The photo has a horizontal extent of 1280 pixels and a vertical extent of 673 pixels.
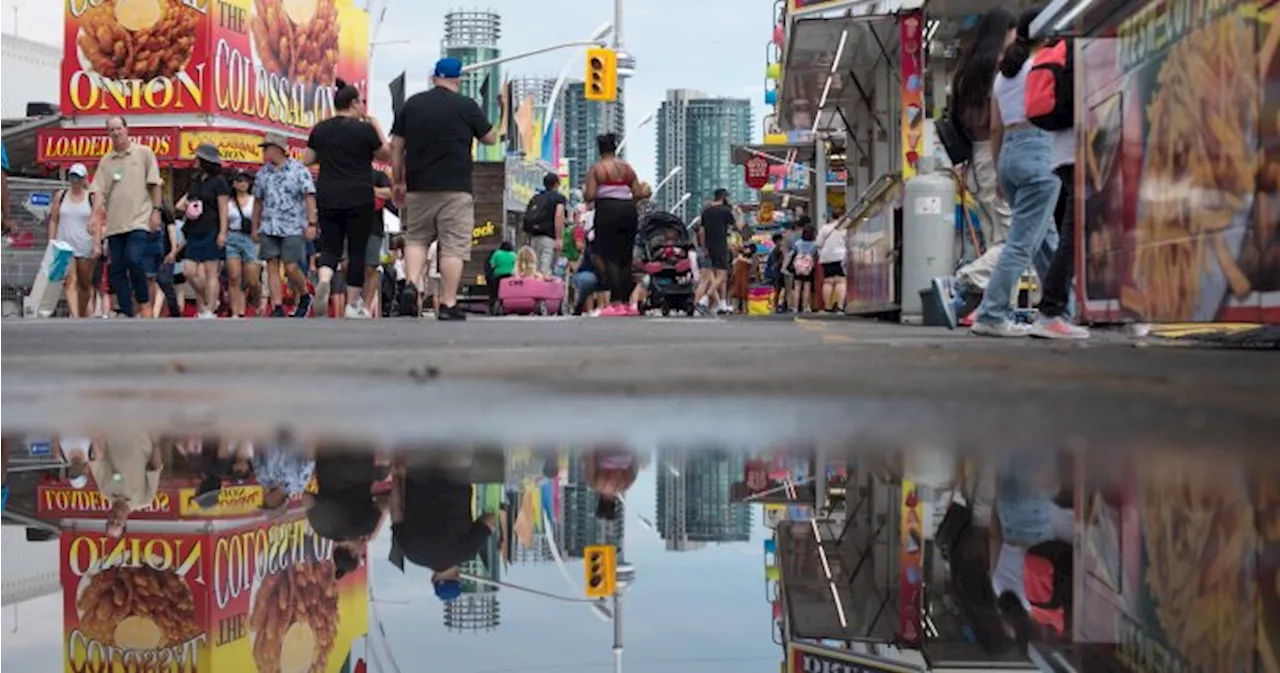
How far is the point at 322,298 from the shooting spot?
1456 centimetres

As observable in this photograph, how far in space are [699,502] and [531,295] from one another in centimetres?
2164

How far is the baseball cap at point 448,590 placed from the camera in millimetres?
1694

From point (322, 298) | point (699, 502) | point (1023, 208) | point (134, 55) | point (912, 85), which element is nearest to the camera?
point (699, 502)

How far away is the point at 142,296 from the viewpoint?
15141 mm

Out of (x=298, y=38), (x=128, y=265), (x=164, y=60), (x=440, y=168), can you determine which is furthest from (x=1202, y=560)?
(x=298, y=38)

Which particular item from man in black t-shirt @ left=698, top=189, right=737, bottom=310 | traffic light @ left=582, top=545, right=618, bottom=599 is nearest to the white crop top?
traffic light @ left=582, top=545, right=618, bottom=599

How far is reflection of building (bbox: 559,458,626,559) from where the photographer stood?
2051mm

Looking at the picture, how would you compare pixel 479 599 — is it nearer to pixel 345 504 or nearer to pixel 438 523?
pixel 438 523

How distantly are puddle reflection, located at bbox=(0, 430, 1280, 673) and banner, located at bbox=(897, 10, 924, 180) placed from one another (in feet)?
55.5

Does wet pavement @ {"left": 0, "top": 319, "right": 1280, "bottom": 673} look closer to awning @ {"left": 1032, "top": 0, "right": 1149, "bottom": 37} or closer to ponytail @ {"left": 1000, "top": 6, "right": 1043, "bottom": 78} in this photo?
awning @ {"left": 1032, "top": 0, "right": 1149, "bottom": 37}

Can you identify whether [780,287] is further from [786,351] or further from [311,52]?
[786,351]

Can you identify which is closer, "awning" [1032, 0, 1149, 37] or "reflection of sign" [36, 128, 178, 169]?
"awning" [1032, 0, 1149, 37]

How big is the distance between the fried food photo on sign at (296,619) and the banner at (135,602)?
0.05 metres

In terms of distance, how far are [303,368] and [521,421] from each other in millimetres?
2159
